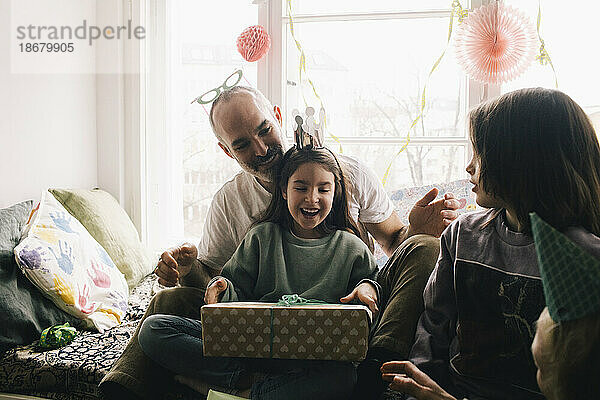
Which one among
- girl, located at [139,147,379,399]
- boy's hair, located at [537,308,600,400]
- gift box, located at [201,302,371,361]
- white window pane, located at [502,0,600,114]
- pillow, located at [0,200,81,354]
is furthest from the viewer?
white window pane, located at [502,0,600,114]

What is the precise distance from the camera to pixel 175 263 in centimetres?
169

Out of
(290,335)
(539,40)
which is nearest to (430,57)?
(539,40)

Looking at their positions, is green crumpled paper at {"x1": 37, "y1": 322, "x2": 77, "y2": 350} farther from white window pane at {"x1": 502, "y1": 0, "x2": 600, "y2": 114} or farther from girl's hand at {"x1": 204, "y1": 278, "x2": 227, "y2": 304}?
white window pane at {"x1": 502, "y1": 0, "x2": 600, "y2": 114}

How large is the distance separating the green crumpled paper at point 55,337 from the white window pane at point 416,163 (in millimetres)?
1443

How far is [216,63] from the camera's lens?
2.93 meters

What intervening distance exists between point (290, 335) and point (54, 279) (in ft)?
2.91

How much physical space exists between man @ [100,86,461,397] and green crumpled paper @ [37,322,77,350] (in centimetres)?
30

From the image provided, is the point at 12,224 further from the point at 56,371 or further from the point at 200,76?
the point at 200,76

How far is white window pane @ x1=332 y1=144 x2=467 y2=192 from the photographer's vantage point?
9.08ft

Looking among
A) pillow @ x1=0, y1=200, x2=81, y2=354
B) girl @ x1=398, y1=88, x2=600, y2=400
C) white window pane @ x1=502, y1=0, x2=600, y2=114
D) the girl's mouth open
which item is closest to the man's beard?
the girl's mouth open

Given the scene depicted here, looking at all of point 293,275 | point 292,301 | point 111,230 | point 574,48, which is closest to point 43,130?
point 111,230

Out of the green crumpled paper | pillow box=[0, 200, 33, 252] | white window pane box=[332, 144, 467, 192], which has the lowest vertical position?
the green crumpled paper

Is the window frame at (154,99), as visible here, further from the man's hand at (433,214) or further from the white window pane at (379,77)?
the man's hand at (433,214)

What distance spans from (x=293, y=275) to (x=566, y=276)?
0.95 meters
